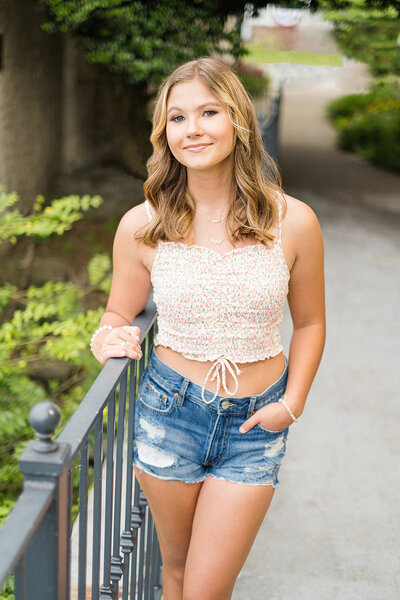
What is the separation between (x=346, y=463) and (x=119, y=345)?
2.35m

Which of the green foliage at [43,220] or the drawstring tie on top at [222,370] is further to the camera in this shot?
the green foliage at [43,220]

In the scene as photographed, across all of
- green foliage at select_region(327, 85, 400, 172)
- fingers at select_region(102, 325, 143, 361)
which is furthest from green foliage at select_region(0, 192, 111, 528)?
green foliage at select_region(327, 85, 400, 172)

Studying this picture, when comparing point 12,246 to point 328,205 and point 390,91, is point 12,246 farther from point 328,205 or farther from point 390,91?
point 390,91

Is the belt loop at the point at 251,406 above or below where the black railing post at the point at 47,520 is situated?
below

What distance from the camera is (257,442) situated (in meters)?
2.06

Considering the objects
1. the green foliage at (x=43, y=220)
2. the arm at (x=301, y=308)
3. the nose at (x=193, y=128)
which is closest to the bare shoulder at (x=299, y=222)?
the arm at (x=301, y=308)

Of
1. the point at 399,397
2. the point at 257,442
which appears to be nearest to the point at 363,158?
the point at 399,397

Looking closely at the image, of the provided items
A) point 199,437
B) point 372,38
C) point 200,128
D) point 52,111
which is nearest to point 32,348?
point 199,437

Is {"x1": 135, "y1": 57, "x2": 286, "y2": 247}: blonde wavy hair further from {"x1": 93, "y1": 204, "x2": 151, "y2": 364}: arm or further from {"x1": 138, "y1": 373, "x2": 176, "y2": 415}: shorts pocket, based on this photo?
{"x1": 138, "y1": 373, "x2": 176, "y2": 415}: shorts pocket

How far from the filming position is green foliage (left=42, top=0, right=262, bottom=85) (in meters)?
6.88

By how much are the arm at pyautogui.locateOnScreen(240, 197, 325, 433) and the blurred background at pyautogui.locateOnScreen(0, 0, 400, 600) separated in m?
1.22

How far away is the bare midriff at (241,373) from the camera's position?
204cm

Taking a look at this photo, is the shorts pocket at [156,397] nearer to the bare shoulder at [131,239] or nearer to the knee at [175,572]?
the bare shoulder at [131,239]

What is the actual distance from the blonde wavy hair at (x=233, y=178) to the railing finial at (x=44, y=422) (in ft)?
2.84
